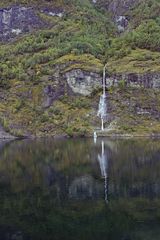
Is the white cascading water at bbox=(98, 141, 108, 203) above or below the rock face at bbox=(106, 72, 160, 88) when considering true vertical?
below

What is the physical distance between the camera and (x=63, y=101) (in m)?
178

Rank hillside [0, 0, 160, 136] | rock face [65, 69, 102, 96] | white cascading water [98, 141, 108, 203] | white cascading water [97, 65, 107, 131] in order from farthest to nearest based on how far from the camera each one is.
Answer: rock face [65, 69, 102, 96]
white cascading water [97, 65, 107, 131]
hillside [0, 0, 160, 136]
white cascading water [98, 141, 108, 203]

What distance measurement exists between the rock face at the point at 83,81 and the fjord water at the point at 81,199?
105282 millimetres

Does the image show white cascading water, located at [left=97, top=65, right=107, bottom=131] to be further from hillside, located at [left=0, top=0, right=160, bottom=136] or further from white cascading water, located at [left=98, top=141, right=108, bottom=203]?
white cascading water, located at [left=98, top=141, right=108, bottom=203]

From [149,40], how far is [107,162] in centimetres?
13151

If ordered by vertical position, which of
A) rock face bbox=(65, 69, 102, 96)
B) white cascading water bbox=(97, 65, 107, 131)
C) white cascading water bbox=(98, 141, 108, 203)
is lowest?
white cascading water bbox=(98, 141, 108, 203)

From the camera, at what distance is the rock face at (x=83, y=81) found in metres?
181

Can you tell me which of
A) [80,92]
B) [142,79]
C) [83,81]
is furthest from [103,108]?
[142,79]

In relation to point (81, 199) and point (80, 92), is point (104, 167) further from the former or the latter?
point (80, 92)

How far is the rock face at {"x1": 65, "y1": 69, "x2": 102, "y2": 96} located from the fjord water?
105282 millimetres

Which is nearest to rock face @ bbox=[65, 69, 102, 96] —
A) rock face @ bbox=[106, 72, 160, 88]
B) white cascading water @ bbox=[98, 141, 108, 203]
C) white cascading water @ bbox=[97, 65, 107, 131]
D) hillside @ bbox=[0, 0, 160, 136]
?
hillside @ bbox=[0, 0, 160, 136]

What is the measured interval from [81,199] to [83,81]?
138365mm

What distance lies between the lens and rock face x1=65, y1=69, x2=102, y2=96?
7121 inches

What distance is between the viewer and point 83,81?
598 ft
